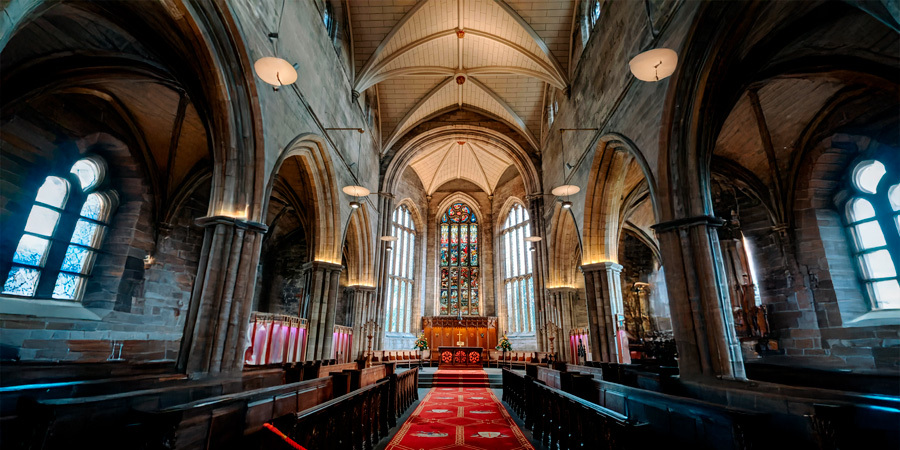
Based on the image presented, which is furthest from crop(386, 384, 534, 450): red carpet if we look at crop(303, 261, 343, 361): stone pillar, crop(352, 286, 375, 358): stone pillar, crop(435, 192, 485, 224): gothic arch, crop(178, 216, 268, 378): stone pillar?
crop(435, 192, 485, 224): gothic arch

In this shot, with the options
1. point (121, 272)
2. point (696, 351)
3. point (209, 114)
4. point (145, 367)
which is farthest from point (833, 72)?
point (121, 272)

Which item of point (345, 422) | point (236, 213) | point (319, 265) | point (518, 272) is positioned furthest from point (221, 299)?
point (518, 272)

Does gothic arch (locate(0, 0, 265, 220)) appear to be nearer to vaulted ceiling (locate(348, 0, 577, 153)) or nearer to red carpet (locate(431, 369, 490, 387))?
vaulted ceiling (locate(348, 0, 577, 153))

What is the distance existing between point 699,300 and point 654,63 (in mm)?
3743

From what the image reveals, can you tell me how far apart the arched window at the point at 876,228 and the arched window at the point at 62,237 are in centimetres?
1923

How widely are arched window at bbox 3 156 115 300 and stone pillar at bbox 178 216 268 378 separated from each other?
17.0 ft

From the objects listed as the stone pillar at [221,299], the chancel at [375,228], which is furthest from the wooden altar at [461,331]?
the stone pillar at [221,299]

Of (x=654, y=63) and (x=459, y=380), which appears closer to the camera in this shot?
(x=654, y=63)

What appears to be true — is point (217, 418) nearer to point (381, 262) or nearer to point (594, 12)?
point (594, 12)

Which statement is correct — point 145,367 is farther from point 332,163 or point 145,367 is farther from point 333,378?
point 332,163

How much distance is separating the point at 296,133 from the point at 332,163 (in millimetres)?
2276

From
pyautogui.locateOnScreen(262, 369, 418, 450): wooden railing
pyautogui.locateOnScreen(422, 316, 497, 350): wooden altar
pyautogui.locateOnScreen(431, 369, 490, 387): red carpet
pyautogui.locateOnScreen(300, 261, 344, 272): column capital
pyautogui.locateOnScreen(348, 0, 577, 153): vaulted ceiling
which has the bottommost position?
pyautogui.locateOnScreen(431, 369, 490, 387): red carpet

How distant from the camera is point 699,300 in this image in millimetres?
6039

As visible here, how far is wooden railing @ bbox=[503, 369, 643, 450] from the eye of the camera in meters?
2.66
